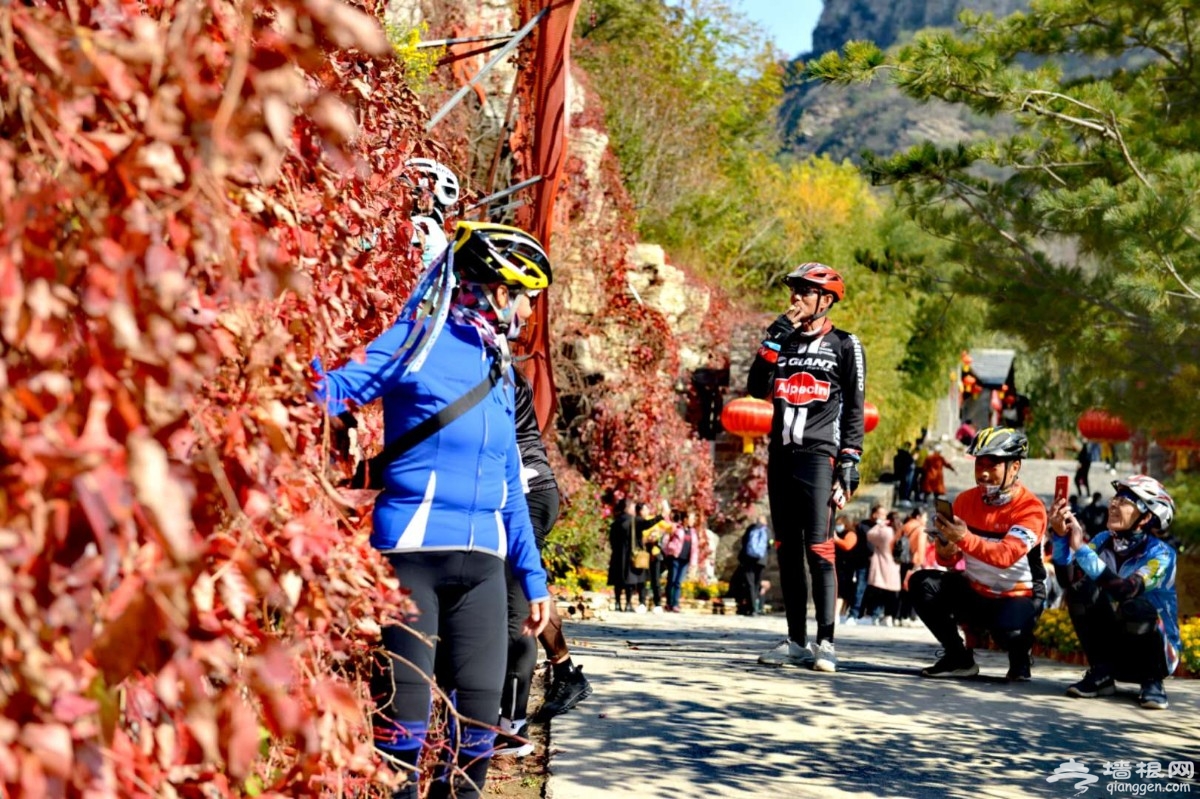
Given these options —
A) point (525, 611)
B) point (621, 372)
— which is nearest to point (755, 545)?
point (621, 372)

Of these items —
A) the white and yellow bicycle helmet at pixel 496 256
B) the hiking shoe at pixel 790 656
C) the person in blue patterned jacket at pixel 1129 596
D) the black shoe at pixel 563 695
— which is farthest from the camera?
the hiking shoe at pixel 790 656

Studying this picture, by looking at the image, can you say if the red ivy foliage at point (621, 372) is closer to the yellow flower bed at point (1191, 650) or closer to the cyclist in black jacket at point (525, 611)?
the yellow flower bed at point (1191, 650)

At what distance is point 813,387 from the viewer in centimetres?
760

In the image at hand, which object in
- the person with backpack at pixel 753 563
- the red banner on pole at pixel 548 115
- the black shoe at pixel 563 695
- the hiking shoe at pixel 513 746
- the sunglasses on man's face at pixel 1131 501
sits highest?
the red banner on pole at pixel 548 115

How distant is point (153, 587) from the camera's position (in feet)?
5.54

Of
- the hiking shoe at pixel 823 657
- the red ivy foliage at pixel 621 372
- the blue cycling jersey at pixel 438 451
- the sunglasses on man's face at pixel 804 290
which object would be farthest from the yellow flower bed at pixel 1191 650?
the red ivy foliage at pixel 621 372

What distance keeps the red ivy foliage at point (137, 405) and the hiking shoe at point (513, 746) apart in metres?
3.19

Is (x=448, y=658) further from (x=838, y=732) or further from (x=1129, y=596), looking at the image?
(x=1129, y=596)

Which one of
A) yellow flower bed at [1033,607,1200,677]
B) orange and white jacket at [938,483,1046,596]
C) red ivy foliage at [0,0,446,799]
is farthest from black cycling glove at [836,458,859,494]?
red ivy foliage at [0,0,446,799]

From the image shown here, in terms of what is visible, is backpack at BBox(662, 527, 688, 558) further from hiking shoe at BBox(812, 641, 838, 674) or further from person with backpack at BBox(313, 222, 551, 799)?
person with backpack at BBox(313, 222, 551, 799)

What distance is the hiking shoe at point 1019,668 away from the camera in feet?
26.1

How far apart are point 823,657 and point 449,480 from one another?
174 inches

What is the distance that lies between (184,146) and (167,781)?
2.94ft

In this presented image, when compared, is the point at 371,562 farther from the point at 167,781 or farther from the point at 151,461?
the point at 151,461
